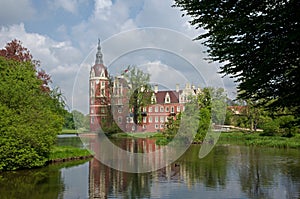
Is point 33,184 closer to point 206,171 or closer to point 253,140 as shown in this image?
point 206,171

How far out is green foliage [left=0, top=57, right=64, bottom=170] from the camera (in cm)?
2042

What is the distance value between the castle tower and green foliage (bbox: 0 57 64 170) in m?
8.80

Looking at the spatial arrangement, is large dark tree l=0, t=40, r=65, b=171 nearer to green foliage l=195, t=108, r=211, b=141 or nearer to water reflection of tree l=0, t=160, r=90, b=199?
water reflection of tree l=0, t=160, r=90, b=199

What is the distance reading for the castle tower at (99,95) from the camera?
117 ft

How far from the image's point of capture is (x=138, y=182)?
17.7m

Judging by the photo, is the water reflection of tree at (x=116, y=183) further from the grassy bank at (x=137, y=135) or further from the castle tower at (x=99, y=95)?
the grassy bank at (x=137, y=135)

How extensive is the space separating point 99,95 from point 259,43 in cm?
3438

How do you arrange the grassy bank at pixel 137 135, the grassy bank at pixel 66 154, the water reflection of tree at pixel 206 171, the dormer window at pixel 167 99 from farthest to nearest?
1. the dormer window at pixel 167 99
2. the grassy bank at pixel 137 135
3. the grassy bank at pixel 66 154
4. the water reflection of tree at pixel 206 171

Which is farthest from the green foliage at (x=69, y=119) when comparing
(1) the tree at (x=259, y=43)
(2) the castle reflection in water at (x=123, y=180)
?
(1) the tree at (x=259, y=43)

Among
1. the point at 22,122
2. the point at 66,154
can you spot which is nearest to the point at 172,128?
the point at 66,154

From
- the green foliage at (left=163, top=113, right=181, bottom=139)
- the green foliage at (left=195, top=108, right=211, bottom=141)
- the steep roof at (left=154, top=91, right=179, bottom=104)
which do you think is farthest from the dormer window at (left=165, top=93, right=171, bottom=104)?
the green foliage at (left=195, top=108, right=211, bottom=141)

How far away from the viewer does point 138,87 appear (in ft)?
156

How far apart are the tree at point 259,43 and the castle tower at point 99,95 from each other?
988 inches

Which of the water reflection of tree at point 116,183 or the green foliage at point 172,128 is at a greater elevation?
the green foliage at point 172,128
